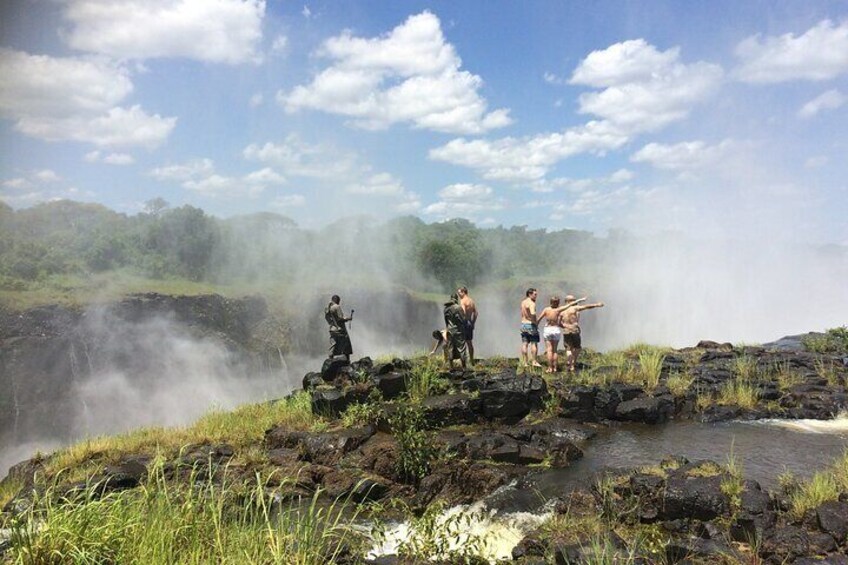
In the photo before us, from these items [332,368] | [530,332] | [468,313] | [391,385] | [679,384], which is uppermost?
[468,313]

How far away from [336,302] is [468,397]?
553cm

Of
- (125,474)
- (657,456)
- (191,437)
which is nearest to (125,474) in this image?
(125,474)

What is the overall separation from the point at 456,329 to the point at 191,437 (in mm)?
6491

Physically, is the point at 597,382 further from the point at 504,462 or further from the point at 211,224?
the point at 211,224

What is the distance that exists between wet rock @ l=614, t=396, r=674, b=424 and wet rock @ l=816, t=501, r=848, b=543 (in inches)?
201

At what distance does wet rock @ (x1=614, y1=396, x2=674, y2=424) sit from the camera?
1119 cm

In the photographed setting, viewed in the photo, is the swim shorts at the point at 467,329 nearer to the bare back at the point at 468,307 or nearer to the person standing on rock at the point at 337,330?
the bare back at the point at 468,307

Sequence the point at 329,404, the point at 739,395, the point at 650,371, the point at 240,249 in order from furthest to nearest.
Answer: the point at 240,249 < the point at 650,371 < the point at 739,395 < the point at 329,404

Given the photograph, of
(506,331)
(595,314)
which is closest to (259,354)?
(506,331)

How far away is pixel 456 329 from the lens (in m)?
14.1

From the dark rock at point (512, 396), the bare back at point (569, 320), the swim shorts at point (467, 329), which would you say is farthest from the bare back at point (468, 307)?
the dark rock at point (512, 396)

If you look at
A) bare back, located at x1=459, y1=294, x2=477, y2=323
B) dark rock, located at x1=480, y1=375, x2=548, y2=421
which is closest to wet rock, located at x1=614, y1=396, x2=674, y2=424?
dark rock, located at x1=480, y1=375, x2=548, y2=421

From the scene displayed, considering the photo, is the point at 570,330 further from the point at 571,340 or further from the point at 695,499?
the point at 695,499

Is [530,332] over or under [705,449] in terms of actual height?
over
